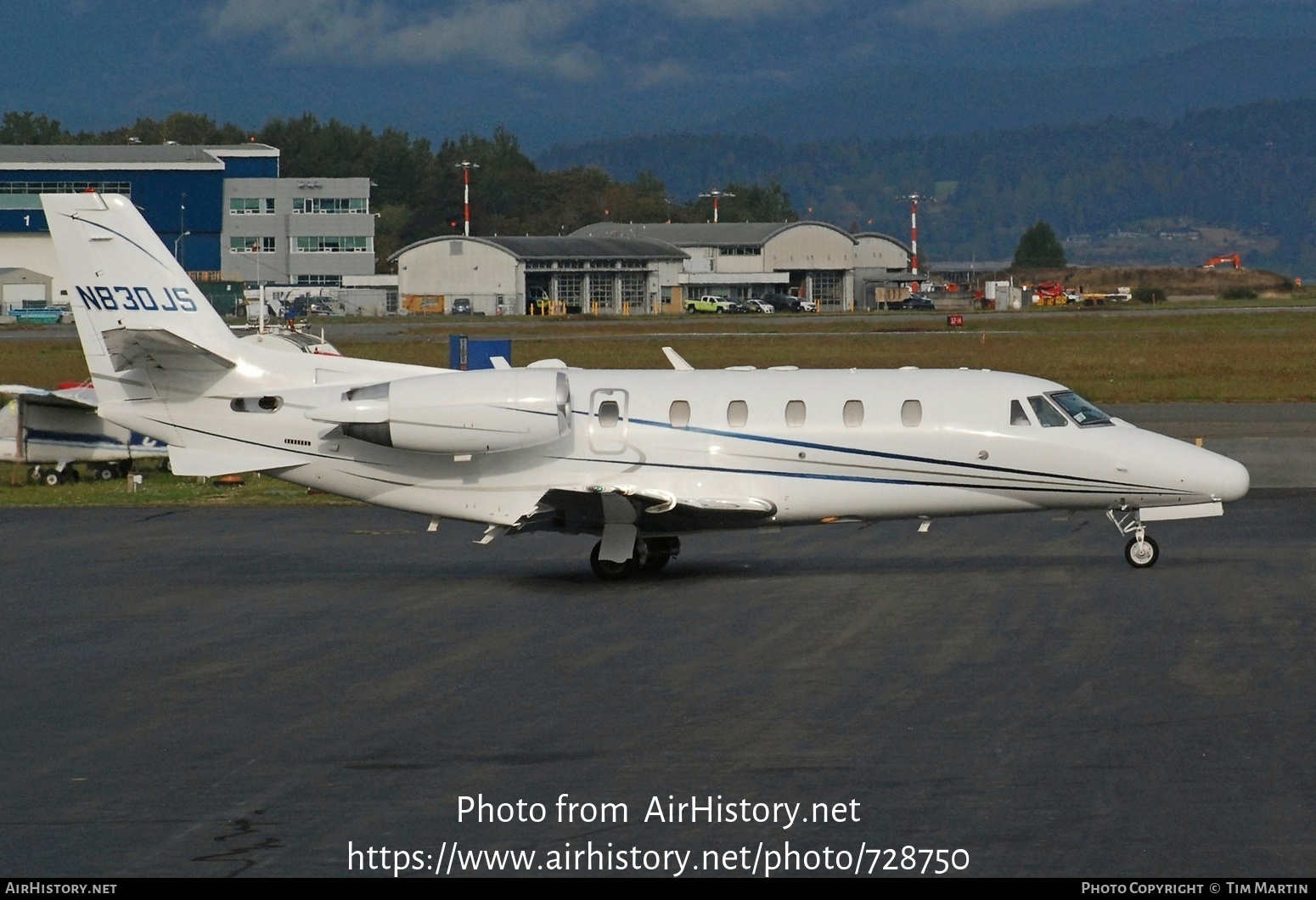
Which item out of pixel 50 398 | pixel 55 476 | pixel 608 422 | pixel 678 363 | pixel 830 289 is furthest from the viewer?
pixel 830 289

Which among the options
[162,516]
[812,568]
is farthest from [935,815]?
[162,516]

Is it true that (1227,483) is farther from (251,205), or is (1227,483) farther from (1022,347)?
(251,205)

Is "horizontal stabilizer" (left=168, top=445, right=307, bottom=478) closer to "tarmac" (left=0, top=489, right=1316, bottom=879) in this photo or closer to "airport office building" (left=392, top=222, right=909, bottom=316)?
"tarmac" (left=0, top=489, right=1316, bottom=879)

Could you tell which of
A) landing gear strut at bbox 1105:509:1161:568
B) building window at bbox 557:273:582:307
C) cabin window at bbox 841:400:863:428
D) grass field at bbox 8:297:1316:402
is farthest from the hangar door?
landing gear strut at bbox 1105:509:1161:568

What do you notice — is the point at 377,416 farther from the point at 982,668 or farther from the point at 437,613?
the point at 982,668

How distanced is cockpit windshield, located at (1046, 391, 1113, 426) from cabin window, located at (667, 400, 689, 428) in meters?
4.74

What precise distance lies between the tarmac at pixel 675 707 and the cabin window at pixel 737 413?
2.04 meters

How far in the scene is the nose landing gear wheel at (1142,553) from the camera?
2150 centimetres

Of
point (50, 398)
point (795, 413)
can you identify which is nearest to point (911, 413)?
point (795, 413)

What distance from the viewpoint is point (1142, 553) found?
70.7 feet

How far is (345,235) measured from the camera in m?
152

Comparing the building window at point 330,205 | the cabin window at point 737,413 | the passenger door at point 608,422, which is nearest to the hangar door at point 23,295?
the building window at point 330,205

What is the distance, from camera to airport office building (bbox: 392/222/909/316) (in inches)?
5443

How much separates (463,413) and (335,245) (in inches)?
5319
